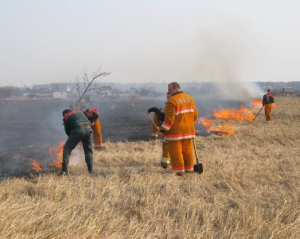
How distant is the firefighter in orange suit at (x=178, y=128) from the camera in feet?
20.4

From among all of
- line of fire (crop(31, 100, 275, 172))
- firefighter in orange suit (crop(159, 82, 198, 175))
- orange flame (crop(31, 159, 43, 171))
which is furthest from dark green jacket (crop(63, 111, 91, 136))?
firefighter in orange suit (crop(159, 82, 198, 175))

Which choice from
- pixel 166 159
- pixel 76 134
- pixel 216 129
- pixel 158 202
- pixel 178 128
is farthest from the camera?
pixel 216 129

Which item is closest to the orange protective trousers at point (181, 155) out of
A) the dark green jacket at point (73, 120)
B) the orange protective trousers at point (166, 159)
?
the orange protective trousers at point (166, 159)

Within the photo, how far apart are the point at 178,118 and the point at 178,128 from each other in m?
0.19

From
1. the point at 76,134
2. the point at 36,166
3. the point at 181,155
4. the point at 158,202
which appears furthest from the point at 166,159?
the point at 36,166

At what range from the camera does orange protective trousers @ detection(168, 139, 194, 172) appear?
6.30 metres

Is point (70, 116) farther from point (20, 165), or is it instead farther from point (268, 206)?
point (268, 206)

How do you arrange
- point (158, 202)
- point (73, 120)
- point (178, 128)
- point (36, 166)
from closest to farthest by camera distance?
point (158, 202) → point (178, 128) → point (73, 120) → point (36, 166)

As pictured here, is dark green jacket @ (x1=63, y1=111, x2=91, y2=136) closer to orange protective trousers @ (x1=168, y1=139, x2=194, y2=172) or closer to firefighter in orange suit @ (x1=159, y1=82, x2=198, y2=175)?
firefighter in orange suit @ (x1=159, y1=82, x2=198, y2=175)

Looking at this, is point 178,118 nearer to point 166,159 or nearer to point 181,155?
point 181,155

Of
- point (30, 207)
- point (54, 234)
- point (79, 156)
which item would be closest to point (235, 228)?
point (54, 234)

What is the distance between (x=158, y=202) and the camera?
4598mm

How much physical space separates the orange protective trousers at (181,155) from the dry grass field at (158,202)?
20 cm

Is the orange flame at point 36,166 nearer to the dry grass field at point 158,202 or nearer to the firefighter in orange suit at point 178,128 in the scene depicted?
the dry grass field at point 158,202
